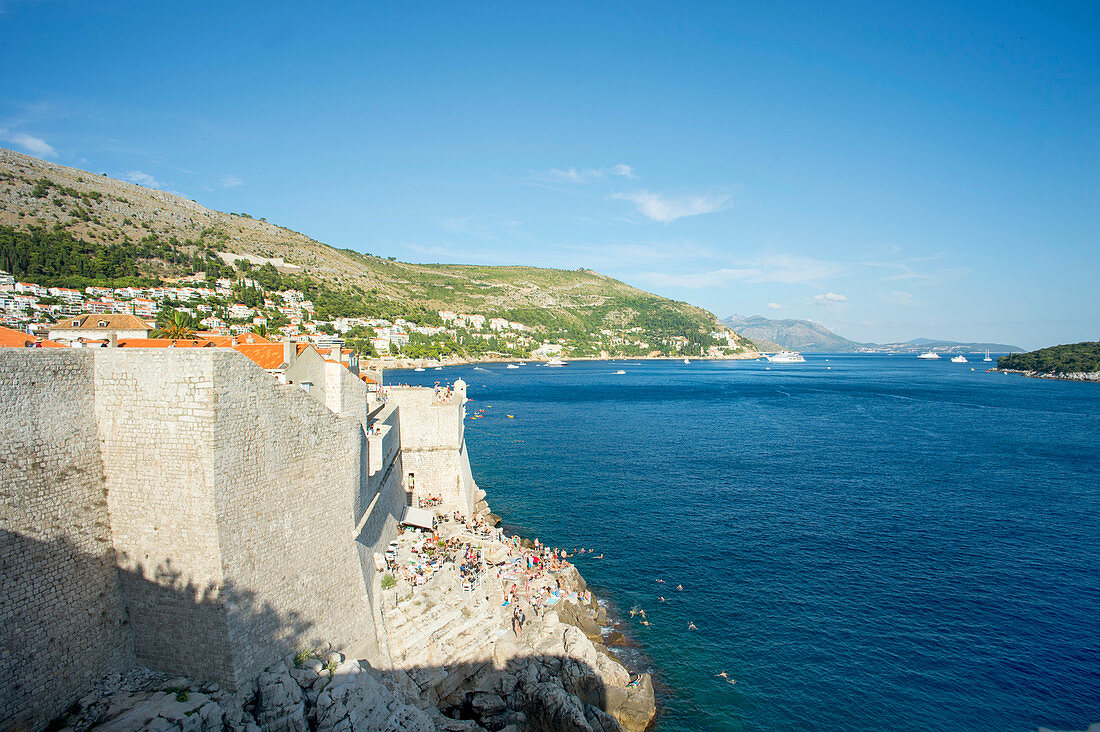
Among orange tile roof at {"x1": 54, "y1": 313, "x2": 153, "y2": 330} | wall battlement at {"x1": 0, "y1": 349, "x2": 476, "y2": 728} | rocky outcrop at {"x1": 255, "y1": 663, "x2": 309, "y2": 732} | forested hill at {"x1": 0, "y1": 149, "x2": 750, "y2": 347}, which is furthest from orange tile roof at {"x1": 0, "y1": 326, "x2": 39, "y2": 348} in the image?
forested hill at {"x1": 0, "y1": 149, "x2": 750, "y2": 347}

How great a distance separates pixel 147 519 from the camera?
928cm

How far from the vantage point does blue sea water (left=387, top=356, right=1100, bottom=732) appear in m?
16.2

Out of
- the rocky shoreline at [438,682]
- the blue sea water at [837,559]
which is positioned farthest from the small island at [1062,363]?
the rocky shoreline at [438,682]

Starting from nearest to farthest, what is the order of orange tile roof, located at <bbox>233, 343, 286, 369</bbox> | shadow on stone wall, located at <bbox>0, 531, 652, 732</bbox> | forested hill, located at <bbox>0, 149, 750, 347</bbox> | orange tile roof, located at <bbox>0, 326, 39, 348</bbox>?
shadow on stone wall, located at <bbox>0, 531, 652, 732</bbox> → orange tile roof, located at <bbox>0, 326, 39, 348</bbox> → orange tile roof, located at <bbox>233, 343, 286, 369</bbox> → forested hill, located at <bbox>0, 149, 750, 347</bbox>

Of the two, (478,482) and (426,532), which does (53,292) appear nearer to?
(478,482)

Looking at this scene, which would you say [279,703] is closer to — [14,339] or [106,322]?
[14,339]

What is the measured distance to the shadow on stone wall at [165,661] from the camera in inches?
316

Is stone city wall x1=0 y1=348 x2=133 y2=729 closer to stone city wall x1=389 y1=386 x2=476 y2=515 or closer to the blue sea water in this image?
the blue sea water

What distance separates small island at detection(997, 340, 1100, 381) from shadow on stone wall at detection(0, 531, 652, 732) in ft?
521

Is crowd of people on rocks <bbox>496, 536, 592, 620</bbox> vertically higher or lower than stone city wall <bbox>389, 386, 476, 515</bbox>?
lower

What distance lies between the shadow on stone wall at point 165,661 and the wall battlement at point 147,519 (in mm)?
29

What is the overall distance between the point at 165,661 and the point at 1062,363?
173 meters

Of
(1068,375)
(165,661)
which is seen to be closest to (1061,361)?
(1068,375)

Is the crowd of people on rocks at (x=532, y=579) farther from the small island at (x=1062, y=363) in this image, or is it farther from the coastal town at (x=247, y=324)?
the small island at (x=1062, y=363)
